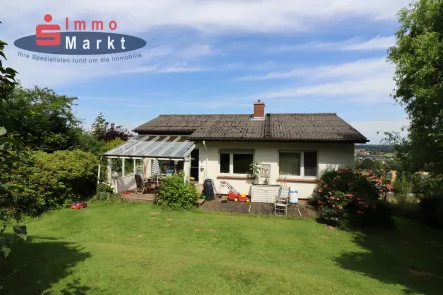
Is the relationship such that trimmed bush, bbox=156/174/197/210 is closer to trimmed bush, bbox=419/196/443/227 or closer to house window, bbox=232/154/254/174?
house window, bbox=232/154/254/174

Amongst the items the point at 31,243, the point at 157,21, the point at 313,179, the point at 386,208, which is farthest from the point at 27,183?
the point at 386,208

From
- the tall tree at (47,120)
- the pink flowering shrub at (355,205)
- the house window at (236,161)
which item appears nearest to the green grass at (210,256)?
the pink flowering shrub at (355,205)

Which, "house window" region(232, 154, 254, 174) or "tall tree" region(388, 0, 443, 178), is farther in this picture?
"house window" region(232, 154, 254, 174)

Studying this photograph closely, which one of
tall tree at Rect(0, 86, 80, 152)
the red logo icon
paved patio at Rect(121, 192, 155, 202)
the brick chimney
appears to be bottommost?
paved patio at Rect(121, 192, 155, 202)

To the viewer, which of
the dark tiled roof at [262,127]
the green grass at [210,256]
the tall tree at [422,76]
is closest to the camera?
the green grass at [210,256]

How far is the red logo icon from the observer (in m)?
12.0

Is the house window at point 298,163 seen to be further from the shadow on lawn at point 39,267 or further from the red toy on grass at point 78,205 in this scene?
the shadow on lawn at point 39,267

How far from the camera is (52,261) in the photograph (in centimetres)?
596

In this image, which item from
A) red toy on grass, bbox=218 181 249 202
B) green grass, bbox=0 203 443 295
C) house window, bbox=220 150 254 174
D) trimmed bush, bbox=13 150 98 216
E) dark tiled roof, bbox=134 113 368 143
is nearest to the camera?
green grass, bbox=0 203 443 295

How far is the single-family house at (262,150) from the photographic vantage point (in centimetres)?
1397

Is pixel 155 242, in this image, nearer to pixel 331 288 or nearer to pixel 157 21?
pixel 331 288

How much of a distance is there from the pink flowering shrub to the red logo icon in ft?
47.7

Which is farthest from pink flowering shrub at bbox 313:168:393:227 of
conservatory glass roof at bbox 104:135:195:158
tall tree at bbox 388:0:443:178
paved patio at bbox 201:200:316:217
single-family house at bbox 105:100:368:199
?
conservatory glass roof at bbox 104:135:195:158

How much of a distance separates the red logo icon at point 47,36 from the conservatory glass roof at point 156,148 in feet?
19.7
